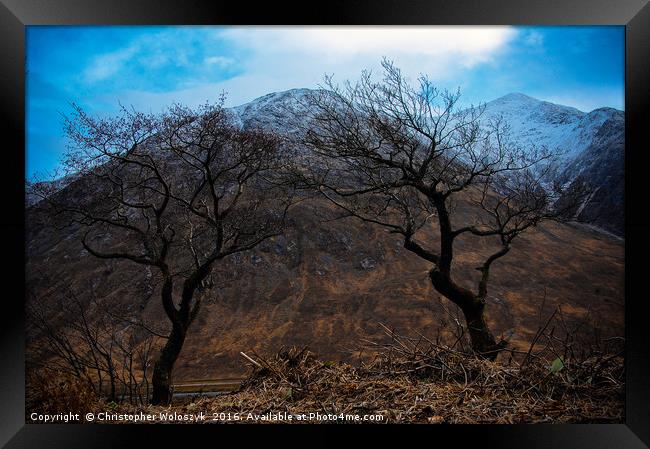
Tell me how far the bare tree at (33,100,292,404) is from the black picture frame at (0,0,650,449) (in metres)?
1.04

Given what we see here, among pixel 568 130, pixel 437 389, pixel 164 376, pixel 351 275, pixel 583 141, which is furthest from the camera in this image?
pixel 351 275

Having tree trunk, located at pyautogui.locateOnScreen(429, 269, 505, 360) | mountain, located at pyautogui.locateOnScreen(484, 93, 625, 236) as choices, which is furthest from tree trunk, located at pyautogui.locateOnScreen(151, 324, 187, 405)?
mountain, located at pyautogui.locateOnScreen(484, 93, 625, 236)

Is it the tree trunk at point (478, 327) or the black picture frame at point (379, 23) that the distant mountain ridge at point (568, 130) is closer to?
the black picture frame at point (379, 23)

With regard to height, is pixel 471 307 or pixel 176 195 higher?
pixel 176 195

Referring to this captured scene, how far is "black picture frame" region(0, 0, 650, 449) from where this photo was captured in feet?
13.7

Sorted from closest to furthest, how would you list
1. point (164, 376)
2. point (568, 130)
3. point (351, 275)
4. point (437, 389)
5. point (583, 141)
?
point (437, 389) → point (583, 141) → point (568, 130) → point (164, 376) → point (351, 275)

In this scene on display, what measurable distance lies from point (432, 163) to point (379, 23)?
1.72 m

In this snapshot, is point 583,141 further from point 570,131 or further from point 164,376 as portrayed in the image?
point 164,376

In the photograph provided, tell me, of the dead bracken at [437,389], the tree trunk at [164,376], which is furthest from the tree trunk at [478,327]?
the tree trunk at [164,376]

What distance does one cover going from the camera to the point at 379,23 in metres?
4.28

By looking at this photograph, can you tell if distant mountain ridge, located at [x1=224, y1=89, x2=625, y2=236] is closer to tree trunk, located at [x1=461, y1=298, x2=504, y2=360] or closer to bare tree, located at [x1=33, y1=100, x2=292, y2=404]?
bare tree, located at [x1=33, y1=100, x2=292, y2=404]

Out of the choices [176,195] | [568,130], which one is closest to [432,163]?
[568,130]
